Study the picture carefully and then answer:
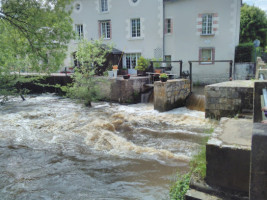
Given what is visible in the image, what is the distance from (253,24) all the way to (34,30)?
25.1 meters

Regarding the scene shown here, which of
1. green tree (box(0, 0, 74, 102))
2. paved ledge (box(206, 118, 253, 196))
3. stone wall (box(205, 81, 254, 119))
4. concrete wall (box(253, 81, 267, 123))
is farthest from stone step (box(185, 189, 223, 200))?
stone wall (box(205, 81, 254, 119))

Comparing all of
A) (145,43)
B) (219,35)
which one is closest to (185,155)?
(219,35)

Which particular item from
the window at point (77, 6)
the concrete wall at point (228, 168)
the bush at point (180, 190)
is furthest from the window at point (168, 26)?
the concrete wall at point (228, 168)

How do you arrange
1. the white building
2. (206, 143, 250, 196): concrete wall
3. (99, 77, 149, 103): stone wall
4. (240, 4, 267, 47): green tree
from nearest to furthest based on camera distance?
(206, 143, 250, 196): concrete wall
(99, 77, 149, 103): stone wall
the white building
(240, 4, 267, 47): green tree

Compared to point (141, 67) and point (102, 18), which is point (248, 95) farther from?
point (102, 18)

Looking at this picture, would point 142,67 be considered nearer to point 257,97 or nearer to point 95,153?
point 95,153

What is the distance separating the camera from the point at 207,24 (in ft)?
52.3

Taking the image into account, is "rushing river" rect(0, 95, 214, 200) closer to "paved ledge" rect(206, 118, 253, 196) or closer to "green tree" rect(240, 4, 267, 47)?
"paved ledge" rect(206, 118, 253, 196)

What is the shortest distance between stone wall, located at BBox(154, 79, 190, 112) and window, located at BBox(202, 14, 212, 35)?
21.9 feet

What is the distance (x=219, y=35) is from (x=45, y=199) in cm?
1497

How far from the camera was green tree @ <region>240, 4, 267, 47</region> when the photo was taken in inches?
984

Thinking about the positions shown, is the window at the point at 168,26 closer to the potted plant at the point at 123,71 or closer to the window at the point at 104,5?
the potted plant at the point at 123,71

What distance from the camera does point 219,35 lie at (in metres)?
15.7

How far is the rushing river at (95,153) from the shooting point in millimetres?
4325
